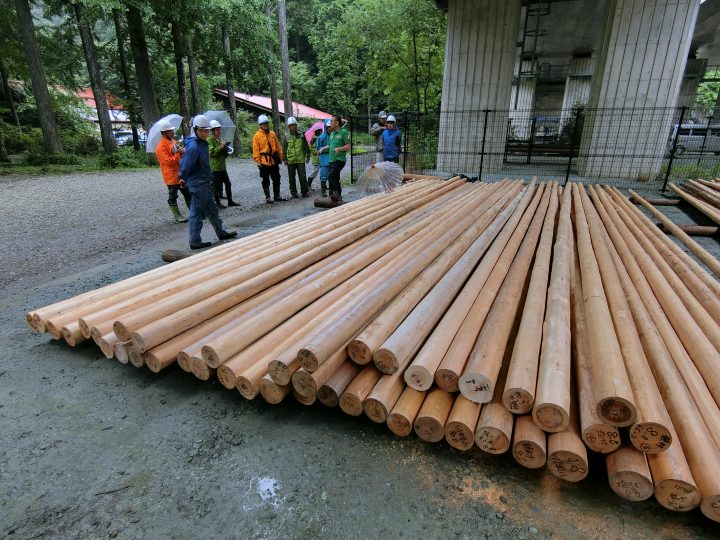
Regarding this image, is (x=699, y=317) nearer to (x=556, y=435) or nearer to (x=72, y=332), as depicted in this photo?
(x=556, y=435)

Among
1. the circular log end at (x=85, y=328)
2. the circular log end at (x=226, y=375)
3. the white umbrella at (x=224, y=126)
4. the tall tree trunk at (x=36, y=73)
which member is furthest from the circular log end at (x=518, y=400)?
the tall tree trunk at (x=36, y=73)

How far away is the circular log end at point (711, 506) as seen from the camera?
5.19ft

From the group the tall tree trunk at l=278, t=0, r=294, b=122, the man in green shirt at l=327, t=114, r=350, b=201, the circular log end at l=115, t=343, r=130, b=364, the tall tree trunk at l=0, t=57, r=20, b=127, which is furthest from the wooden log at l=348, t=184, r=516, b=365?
the tall tree trunk at l=0, t=57, r=20, b=127

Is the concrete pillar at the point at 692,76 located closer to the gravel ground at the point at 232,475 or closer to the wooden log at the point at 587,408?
the wooden log at the point at 587,408

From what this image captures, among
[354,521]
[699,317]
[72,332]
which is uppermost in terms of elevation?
[699,317]

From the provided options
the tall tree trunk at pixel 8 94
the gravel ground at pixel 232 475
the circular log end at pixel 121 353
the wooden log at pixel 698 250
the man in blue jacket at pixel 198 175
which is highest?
the tall tree trunk at pixel 8 94

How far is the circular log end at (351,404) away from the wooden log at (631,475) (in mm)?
1211

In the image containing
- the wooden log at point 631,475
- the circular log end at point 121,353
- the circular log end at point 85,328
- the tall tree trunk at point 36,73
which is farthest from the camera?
the tall tree trunk at point 36,73

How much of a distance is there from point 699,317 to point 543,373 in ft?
5.13

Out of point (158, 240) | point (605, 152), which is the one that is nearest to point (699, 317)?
point (158, 240)

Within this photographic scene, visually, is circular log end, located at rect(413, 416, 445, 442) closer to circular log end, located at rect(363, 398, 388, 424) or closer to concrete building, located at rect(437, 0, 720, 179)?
circular log end, located at rect(363, 398, 388, 424)

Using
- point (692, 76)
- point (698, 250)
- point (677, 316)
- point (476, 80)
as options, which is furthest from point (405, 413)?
point (692, 76)

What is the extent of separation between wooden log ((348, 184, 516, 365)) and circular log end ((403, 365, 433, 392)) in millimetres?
237

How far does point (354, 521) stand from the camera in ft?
6.01
